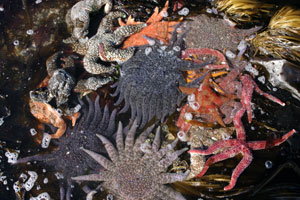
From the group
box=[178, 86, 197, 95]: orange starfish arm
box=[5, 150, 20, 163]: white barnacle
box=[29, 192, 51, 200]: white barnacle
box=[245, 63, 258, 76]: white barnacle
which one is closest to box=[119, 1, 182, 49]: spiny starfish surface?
box=[178, 86, 197, 95]: orange starfish arm

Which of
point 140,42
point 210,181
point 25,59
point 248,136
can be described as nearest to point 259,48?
point 248,136

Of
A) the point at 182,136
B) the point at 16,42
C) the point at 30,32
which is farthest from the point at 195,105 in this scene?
the point at 16,42

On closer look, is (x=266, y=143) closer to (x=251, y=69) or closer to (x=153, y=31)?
(x=251, y=69)

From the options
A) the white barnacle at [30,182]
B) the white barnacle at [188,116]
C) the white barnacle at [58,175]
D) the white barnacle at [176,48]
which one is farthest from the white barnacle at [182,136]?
the white barnacle at [30,182]

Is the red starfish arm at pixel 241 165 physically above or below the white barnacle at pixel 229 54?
below

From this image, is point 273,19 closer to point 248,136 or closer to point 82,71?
point 248,136

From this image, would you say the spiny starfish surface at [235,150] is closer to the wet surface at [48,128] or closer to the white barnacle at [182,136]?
the wet surface at [48,128]
